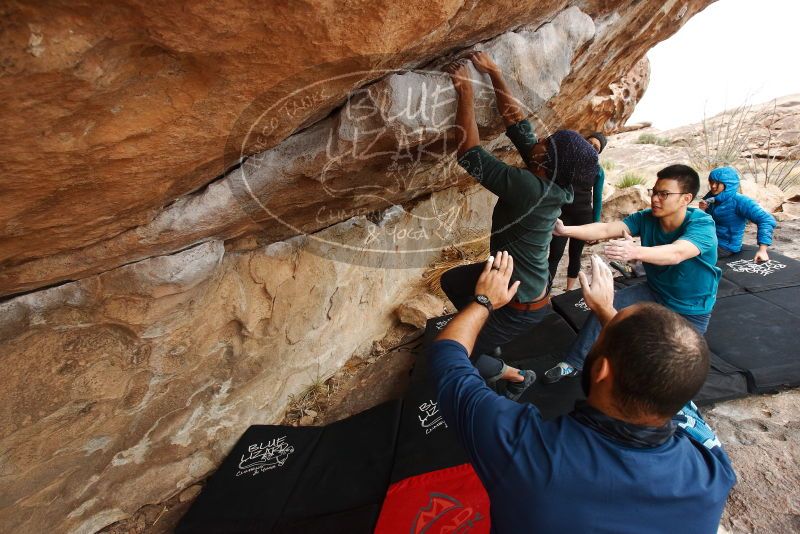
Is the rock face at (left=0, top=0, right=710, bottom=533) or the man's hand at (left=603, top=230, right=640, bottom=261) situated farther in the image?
the man's hand at (left=603, top=230, right=640, bottom=261)

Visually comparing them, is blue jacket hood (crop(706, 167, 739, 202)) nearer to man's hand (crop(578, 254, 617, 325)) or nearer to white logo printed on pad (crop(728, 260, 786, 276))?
white logo printed on pad (crop(728, 260, 786, 276))

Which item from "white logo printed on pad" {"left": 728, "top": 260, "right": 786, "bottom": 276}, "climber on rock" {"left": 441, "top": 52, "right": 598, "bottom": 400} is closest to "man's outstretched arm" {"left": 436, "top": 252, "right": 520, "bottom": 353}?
"climber on rock" {"left": 441, "top": 52, "right": 598, "bottom": 400}

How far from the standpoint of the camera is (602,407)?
1.04m


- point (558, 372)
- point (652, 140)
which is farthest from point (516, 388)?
point (652, 140)

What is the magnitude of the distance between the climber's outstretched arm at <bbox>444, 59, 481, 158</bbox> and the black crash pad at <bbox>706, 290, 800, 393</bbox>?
2.55m

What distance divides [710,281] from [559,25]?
5.29ft

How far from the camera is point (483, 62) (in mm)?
1701

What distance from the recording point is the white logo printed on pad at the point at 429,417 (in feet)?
8.68

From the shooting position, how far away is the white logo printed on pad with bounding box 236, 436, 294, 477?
264 centimetres

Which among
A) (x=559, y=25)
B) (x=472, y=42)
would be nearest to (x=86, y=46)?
(x=472, y=42)

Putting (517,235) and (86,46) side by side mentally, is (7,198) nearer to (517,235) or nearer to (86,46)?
(86,46)

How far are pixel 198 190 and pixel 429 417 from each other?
1985 mm

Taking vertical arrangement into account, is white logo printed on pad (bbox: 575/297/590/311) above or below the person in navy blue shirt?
below

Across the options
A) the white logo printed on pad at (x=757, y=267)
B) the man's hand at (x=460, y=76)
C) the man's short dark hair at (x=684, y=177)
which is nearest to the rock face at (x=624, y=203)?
the white logo printed on pad at (x=757, y=267)
